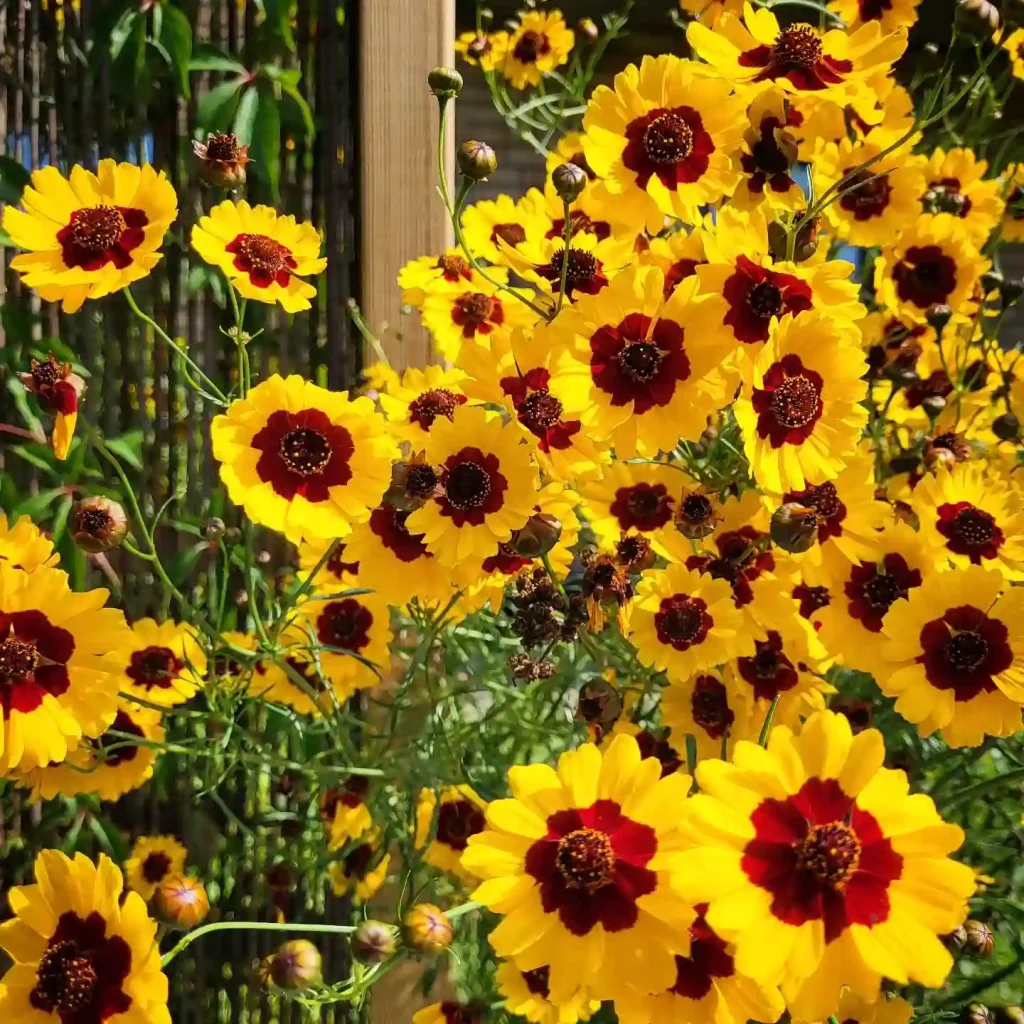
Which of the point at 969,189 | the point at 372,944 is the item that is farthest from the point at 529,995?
the point at 969,189

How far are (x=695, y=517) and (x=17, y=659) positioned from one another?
407mm

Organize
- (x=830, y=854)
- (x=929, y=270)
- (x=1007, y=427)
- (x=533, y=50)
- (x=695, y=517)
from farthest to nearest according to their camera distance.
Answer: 1. (x=533, y=50)
2. (x=929, y=270)
3. (x=1007, y=427)
4. (x=695, y=517)
5. (x=830, y=854)

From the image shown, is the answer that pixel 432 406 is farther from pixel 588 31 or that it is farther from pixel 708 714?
pixel 588 31

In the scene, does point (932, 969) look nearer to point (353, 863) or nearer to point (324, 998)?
point (324, 998)

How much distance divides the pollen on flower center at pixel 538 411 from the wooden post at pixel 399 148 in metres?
0.50

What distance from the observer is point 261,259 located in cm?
66

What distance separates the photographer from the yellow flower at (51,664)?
1.67 feet

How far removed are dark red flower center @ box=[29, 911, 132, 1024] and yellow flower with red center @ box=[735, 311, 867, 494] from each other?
403 millimetres

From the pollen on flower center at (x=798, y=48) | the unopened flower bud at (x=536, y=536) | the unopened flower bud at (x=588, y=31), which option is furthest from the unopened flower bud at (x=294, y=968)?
the unopened flower bud at (x=588, y=31)

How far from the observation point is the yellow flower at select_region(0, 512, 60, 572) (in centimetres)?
54

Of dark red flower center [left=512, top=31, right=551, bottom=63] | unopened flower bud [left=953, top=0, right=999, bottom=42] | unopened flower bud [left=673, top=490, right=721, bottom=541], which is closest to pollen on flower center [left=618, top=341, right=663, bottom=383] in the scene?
unopened flower bud [left=673, top=490, right=721, bottom=541]

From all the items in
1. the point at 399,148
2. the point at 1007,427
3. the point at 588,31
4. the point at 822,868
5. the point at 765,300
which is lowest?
the point at 822,868

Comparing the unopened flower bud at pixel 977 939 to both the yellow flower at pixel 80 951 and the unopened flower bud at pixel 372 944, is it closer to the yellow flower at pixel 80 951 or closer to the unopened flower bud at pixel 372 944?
the unopened flower bud at pixel 372 944

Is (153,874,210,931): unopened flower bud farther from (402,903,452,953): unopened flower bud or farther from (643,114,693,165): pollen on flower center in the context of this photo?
(643,114,693,165): pollen on flower center
